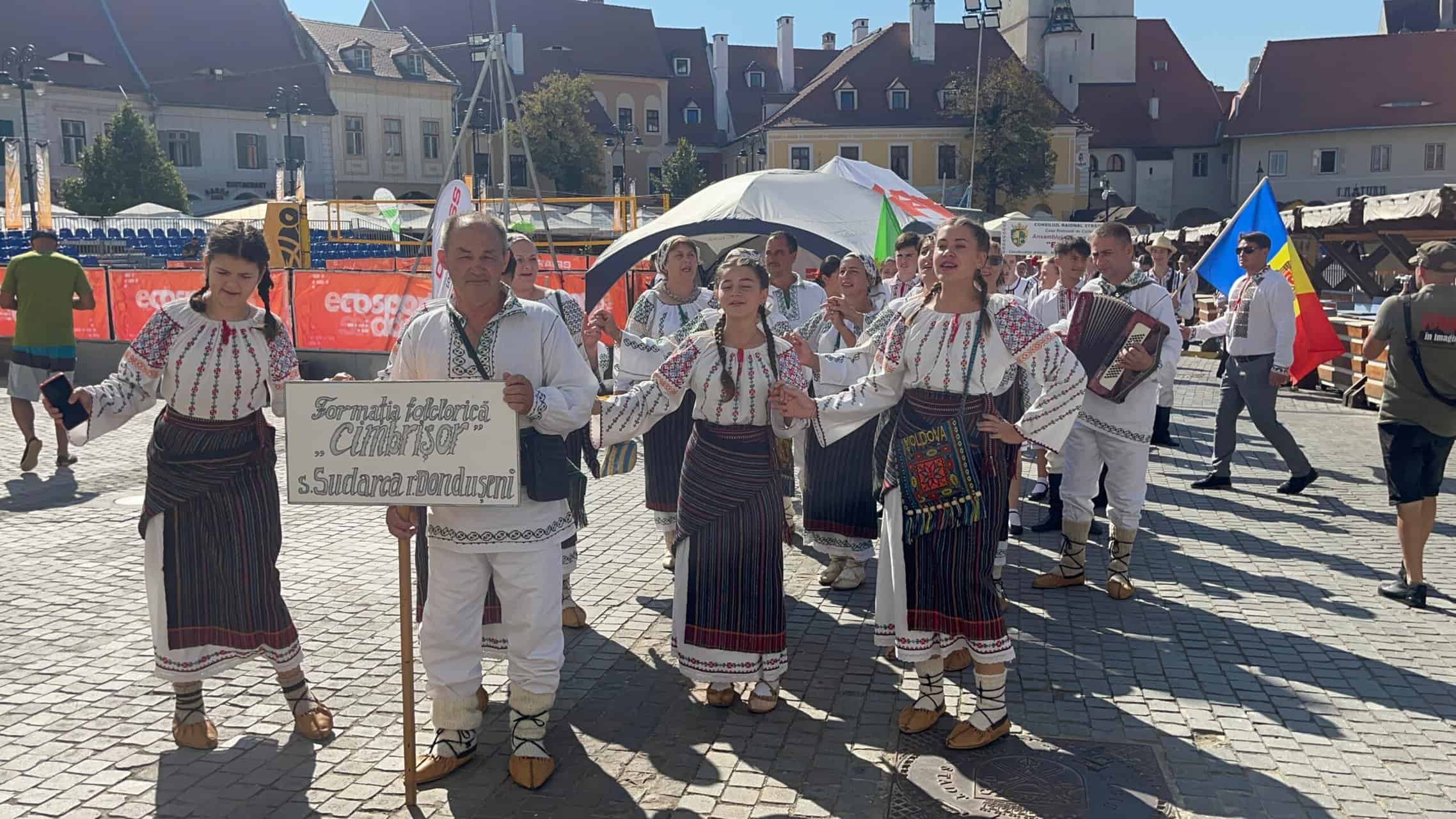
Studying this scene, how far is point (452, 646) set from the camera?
4.41m

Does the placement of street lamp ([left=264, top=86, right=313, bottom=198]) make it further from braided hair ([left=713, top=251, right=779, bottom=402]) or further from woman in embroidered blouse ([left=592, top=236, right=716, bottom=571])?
braided hair ([left=713, top=251, right=779, bottom=402])

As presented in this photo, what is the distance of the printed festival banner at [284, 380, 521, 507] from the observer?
4000mm

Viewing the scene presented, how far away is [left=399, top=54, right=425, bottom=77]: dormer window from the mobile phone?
61.5m

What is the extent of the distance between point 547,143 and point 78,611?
56.0m

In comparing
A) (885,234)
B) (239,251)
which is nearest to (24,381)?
(239,251)

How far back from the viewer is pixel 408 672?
4.13 m

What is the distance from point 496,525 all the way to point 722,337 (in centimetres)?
136

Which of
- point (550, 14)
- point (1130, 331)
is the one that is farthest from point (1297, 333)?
point (550, 14)

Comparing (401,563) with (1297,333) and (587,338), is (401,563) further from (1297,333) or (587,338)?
(1297,333)

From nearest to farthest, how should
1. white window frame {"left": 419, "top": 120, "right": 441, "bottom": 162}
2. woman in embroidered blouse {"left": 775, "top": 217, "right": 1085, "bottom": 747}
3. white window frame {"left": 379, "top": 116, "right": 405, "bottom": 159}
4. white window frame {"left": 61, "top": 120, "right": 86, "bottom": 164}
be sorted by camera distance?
woman in embroidered blouse {"left": 775, "top": 217, "right": 1085, "bottom": 747} < white window frame {"left": 61, "top": 120, "right": 86, "bottom": 164} < white window frame {"left": 379, "top": 116, "right": 405, "bottom": 159} < white window frame {"left": 419, "top": 120, "right": 441, "bottom": 162}


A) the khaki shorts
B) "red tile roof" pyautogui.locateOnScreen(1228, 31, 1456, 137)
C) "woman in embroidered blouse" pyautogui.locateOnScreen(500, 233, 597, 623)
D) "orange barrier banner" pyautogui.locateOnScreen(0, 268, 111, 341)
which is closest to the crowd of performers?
"woman in embroidered blouse" pyautogui.locateOnScreen(500, 233, 597, 623)

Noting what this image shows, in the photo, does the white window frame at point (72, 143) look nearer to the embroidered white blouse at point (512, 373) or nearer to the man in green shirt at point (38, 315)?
the man in green shirt at point (38, 315)

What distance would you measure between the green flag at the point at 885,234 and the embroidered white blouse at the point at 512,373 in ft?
25.8

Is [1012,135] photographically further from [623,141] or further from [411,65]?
[411,65]
